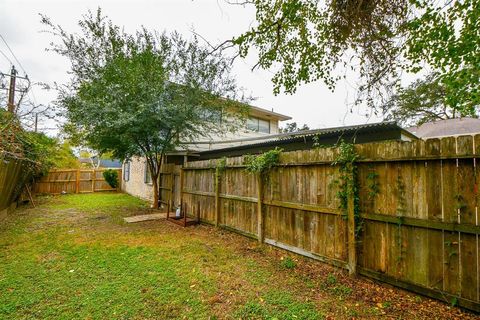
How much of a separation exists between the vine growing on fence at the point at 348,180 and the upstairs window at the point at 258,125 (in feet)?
37.0

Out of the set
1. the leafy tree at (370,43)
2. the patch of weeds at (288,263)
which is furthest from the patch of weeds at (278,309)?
the leafy tree at (370,43)

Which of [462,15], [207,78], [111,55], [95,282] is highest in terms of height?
[111,55]

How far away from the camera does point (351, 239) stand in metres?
3.35

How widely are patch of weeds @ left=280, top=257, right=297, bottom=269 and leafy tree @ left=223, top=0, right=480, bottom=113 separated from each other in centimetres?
345

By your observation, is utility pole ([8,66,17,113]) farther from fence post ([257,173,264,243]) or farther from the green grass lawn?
fence post ([257,173,264,243])

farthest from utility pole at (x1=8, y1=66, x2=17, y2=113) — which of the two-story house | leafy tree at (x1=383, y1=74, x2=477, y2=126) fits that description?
leafy tree at (x1=383, y1=74, x2=477, y2=126)

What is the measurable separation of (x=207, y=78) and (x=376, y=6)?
5852 mm

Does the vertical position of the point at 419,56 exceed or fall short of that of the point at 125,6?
it falls short

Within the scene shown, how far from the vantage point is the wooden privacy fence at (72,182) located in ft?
47.2

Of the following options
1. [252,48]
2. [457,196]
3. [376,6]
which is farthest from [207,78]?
[457,196]

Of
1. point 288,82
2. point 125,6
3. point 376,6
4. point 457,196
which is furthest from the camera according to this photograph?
point 125,6

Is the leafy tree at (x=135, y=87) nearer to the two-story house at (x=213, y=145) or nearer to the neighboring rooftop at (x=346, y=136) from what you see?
the two-story house at (x=213, y=145)

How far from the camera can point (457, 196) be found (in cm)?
249

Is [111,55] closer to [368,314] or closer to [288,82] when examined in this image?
[288,82]
